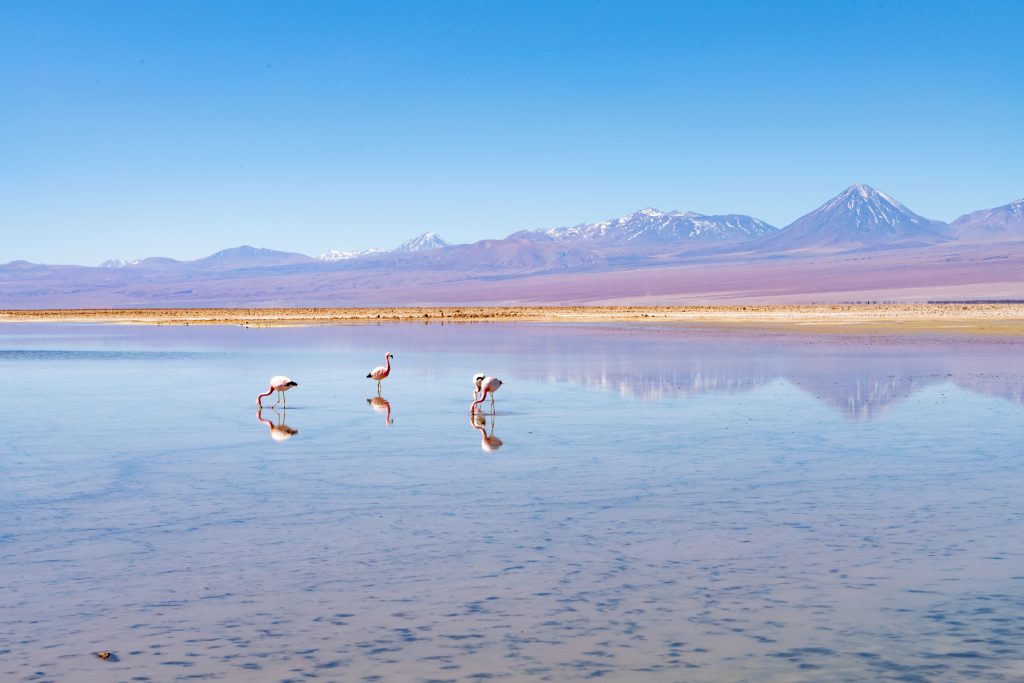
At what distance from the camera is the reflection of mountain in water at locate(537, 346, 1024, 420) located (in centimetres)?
1636

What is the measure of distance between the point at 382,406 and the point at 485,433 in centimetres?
330

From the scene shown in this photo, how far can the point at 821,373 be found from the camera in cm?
1989

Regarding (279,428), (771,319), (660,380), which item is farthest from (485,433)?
(771,319)

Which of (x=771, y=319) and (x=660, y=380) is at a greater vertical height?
(x=660, y=380)

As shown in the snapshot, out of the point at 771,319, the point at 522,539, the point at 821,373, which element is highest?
the point at 522,539

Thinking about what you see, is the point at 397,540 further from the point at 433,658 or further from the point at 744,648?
the point at 744,648

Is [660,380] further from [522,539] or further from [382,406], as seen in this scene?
[522,539]

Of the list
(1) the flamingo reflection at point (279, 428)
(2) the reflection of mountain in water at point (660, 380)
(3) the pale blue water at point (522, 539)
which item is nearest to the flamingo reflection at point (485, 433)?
(3) the pale blue water at point (522, 539)

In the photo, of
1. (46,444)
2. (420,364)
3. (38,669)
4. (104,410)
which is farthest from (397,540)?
(420,364)

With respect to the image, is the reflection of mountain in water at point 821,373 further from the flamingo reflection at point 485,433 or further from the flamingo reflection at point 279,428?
the flamingo reflection at point 279,428

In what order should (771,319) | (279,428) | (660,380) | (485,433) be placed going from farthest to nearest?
(771,319)
(660,380)
(279,428)
(485,433)

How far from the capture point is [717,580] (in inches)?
258

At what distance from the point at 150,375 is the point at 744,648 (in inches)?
705

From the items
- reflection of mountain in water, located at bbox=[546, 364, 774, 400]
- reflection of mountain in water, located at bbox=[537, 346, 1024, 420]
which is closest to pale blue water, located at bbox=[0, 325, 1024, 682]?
reflection of mountain in water, located at bbox=[537, 346, 1024, 420]
